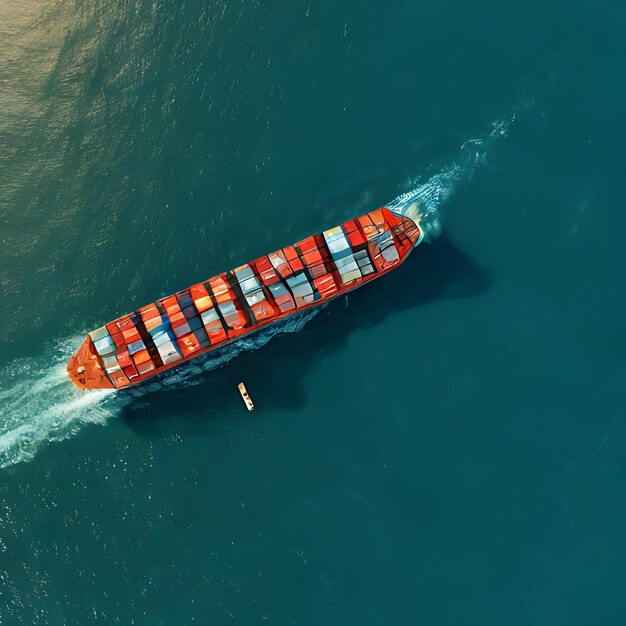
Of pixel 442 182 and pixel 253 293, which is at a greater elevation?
pixel 442 182

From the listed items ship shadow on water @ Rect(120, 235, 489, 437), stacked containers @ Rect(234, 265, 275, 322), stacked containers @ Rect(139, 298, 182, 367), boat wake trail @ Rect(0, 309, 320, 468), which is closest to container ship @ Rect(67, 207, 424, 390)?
stacked containers @ Rect(234, 265, 275, 322)

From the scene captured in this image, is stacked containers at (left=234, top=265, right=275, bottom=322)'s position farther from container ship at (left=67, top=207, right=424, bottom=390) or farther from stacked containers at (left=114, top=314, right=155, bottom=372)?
stacked containers at (left=114, top=314, right=155, bottom=372)

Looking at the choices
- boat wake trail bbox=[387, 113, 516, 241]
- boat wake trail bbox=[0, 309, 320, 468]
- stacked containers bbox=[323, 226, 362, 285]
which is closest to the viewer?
stacked containers bbox=[323, 226, 362, 285]

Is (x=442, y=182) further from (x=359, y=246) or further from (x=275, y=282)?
(x=275, y=282)

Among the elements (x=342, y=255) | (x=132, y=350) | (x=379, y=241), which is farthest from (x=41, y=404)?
(x=379, y=241)

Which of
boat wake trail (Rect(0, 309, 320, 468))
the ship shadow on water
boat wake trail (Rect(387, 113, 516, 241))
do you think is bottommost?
the ship shadow on water

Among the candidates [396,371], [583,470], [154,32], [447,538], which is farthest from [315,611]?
[154,32]

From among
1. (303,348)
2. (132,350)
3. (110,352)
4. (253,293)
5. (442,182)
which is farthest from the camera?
(442,182)

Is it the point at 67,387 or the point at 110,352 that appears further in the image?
the point at 67,387

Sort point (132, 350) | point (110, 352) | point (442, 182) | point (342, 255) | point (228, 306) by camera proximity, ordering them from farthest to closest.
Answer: point (442, 182)
point (342, 255)
point (228, 306)
point (110, 352)
point (132, 350)
